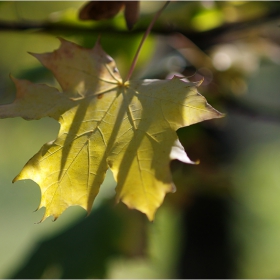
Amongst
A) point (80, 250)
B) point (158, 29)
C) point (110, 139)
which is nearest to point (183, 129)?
point (158, 29)

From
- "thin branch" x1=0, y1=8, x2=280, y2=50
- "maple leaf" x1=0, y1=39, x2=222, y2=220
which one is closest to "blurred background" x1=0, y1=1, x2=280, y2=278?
"thin branch" x1=0, y1=8, x2=280, y2=50

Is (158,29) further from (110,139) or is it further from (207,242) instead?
(207,242)

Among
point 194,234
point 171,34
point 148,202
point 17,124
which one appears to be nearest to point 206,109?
point 148,202

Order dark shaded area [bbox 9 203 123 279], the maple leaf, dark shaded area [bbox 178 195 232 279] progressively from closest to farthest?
the maple leaf, dark shaded area [bbox 9 203 123 279], dark shaded area [bbox 178 195 232 279]

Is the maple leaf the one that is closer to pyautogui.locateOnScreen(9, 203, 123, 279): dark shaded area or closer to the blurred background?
the blurred background

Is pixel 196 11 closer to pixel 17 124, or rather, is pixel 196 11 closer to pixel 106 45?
pixel 106 45
